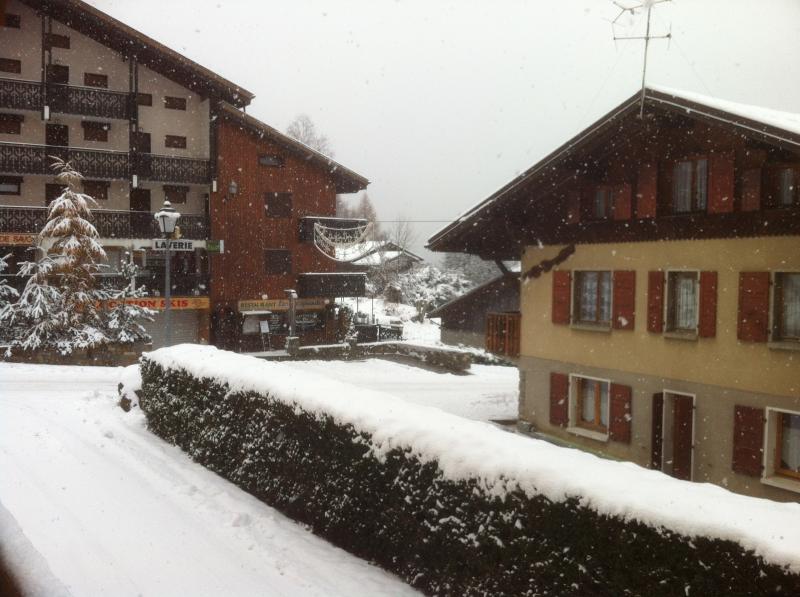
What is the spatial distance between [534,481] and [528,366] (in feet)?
38.1

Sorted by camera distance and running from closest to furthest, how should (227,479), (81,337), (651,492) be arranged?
1. (651,492)
2. (227,479)
3. (81,337)

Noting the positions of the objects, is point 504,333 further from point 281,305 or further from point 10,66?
point 10,66

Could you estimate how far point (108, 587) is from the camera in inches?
224

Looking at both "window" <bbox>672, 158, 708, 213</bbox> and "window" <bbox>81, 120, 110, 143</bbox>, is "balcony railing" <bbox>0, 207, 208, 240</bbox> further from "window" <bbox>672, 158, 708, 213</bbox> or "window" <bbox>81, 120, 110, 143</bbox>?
"window" <bbox>672, 158, 708, 213</bbox>

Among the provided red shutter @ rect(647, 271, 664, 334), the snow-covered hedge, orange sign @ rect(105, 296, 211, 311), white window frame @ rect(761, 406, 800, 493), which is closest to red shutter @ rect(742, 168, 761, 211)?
red shutter @ rect(647, 271, 664, 334)

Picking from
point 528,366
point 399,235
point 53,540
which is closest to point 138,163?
point 528,366

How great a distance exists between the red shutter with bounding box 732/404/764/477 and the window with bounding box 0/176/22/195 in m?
28.4

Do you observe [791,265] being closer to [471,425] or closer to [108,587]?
[471,425]

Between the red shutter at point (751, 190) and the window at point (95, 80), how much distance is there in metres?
27.4

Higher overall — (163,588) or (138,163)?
(138,163)

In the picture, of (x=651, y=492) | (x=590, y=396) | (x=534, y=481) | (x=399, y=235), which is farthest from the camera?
(x=399, y=235)

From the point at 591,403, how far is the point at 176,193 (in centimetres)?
2333

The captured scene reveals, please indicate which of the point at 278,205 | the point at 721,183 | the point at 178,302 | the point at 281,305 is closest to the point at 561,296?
the point at 721,183

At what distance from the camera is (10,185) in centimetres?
2823
